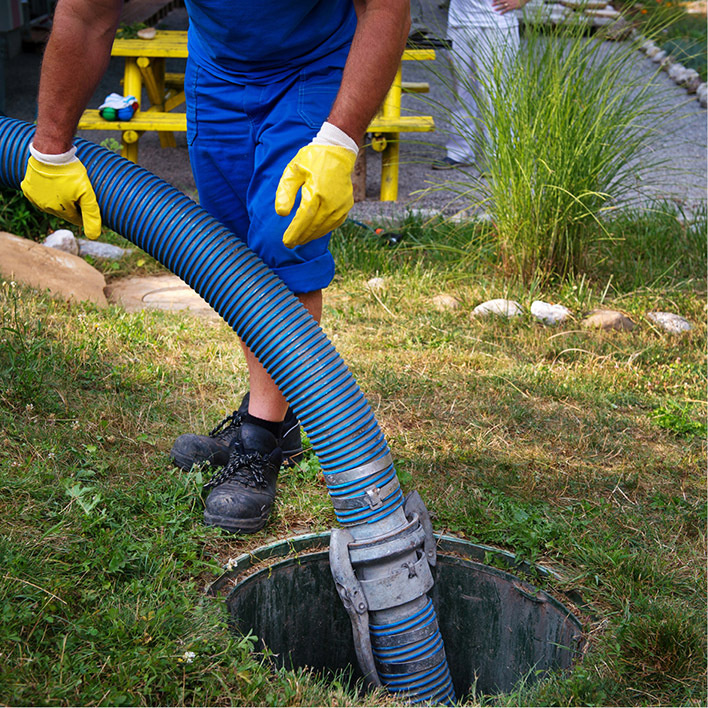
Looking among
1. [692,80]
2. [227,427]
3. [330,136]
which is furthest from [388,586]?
[692,80]

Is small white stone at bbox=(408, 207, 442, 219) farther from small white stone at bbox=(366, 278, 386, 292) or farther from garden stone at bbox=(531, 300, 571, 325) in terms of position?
garden stone at bbox=(531, 300, 571, 325)

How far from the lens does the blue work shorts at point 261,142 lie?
6.52ft

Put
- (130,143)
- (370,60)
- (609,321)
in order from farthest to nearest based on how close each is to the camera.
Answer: (130,143)
(609,321)
(370,60)

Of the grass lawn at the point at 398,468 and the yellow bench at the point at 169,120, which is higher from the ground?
the yellow bench at the point at 169,120

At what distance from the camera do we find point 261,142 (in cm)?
205

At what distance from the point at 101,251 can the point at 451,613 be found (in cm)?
283

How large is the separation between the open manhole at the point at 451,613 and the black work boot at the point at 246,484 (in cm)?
9

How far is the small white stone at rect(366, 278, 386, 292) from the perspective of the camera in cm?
382

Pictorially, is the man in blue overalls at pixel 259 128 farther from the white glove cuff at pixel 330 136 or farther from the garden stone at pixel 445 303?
the garden stone at pixel 445 303

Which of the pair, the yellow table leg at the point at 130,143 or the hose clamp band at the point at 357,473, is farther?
the yellow table leg at the point at 130,143

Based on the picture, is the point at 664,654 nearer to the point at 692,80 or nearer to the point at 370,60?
the point at 370,60

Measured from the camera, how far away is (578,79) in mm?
3562

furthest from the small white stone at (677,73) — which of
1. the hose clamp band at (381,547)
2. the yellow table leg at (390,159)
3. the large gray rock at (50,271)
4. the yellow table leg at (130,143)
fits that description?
the hose clamp band at (381,547)

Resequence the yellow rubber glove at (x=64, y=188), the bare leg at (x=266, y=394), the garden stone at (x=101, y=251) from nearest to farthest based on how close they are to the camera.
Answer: the yellow rubber glove at (x=64, y=188) < the bare leg at (x=266, y=394) < the garden stone at (x=101, y=251)
